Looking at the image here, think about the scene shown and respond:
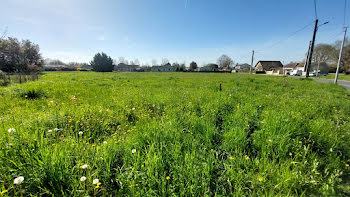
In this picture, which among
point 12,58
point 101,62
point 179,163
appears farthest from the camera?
point 101,62

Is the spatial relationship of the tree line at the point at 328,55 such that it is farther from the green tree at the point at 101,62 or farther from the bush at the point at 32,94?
the green tree at the point at 101,62

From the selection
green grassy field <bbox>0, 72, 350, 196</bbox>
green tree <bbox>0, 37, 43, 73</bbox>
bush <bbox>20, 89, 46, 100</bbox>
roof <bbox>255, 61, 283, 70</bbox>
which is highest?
roof <bbox>255, 61, 283, 70</bbox>

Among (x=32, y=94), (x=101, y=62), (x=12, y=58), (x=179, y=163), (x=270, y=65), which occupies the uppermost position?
(x=270, y=65)

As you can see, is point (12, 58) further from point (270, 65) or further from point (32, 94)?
point (270, 65)

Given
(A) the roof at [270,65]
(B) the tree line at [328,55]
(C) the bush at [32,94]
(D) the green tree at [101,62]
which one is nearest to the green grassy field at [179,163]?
(C) the bush at [32,94]

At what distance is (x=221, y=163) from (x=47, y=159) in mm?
2269

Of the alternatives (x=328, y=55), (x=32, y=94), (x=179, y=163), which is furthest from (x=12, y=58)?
(x=328, y=55)

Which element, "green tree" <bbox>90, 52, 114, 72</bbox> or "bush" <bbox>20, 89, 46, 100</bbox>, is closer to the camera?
"bush" <bbox>20, 89, 46, 100</bbox>

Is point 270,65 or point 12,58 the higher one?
point 270,65

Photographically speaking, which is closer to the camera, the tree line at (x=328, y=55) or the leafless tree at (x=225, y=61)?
the tree line at (x=328, y=55)

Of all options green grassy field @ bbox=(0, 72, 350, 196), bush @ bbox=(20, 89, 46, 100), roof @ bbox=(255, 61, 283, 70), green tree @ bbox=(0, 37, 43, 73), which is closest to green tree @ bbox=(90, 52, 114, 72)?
green tree @ bbox=(0, 37, 43, 73)

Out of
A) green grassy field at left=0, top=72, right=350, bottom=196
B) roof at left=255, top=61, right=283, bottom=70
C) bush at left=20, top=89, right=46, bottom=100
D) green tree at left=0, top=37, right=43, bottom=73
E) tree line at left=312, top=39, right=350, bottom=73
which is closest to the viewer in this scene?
green grassy field at left=0, top=72, right=350, bottom=196

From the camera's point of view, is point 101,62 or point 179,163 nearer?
point 179,163

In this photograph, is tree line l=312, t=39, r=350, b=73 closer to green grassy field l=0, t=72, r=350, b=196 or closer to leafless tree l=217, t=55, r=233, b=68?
leafless tree l=217, t=55, r=233, b=68
